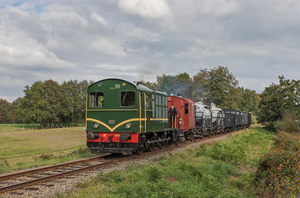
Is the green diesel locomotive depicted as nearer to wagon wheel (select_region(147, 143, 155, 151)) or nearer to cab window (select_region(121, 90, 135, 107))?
cab window (select_region(121, 90, 135, 107))

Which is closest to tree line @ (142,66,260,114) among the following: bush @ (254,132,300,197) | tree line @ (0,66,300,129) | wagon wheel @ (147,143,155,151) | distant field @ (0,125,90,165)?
tree line @ (0,66,300,129)

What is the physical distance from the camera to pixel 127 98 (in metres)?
13.6

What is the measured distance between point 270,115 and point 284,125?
28.6 ft

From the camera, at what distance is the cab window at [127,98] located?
1347 cm

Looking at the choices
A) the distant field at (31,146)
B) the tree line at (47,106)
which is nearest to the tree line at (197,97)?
the tree line at (47,106)

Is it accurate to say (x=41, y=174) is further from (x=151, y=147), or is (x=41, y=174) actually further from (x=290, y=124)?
(x=290, y=124)

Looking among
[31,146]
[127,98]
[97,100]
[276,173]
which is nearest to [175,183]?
[276,173]

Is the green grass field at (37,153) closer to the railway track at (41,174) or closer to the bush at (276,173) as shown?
the railway track at (41,174)

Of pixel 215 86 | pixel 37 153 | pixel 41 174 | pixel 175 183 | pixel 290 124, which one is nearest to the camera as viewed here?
pixel 175 183

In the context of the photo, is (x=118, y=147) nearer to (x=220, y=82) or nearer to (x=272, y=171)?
(x=272, y=171)

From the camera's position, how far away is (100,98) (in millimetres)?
14031

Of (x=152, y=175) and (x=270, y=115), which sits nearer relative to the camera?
(x=152, y=175)

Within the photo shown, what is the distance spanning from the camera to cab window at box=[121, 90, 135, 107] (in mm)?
13469

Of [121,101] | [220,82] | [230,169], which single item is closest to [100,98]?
[121,101]
